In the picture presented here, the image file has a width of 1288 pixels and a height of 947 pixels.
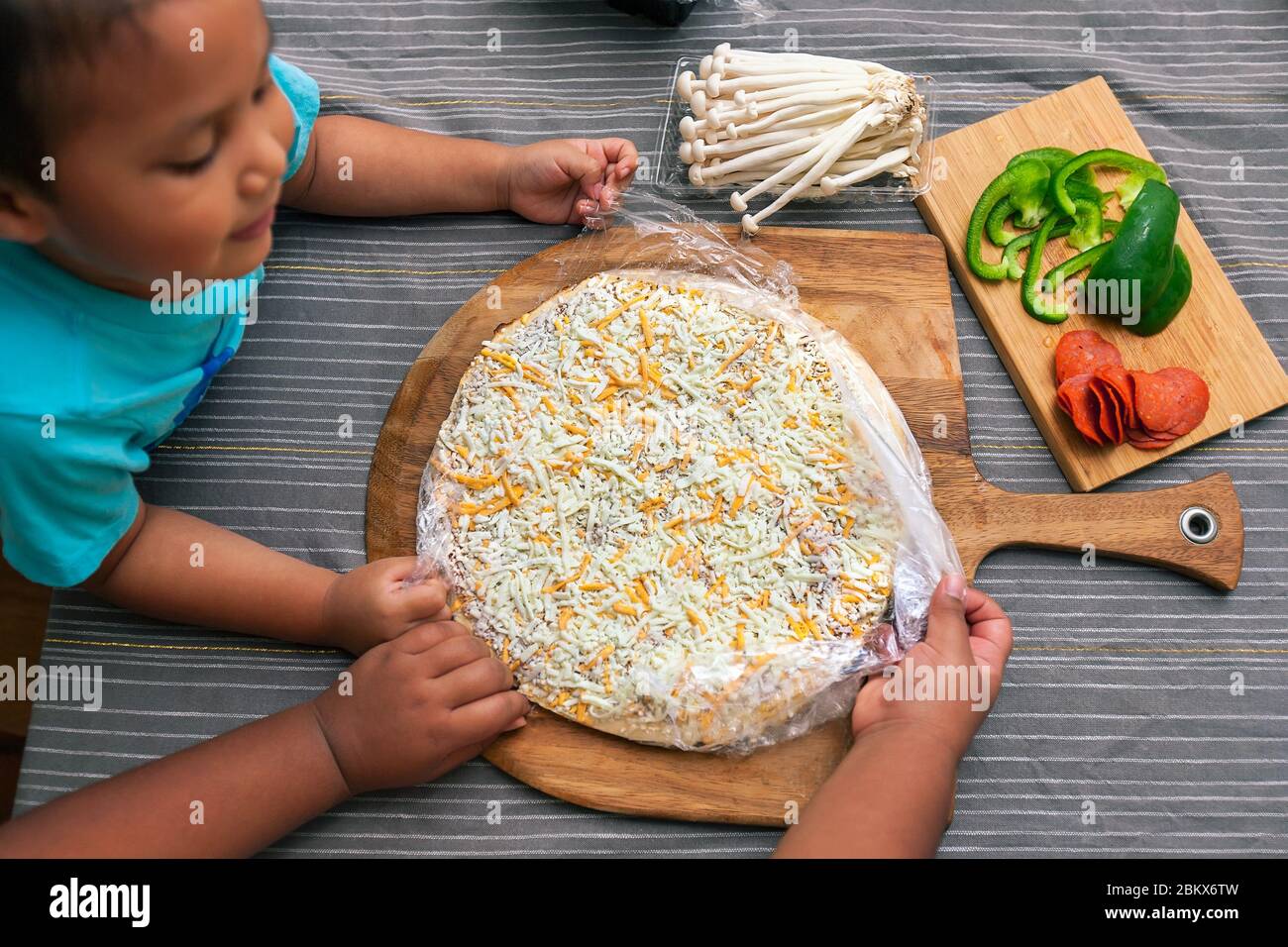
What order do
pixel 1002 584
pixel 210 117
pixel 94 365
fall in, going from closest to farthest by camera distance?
pixel 210 117, pixel 94 365, pixel 1002 584

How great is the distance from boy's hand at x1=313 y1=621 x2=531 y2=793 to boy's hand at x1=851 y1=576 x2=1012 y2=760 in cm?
42

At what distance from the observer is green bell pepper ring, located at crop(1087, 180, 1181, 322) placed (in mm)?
1202

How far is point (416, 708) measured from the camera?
3.59 ft

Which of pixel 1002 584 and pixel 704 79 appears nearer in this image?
pixel 1002 584

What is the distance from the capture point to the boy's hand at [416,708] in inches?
43.1

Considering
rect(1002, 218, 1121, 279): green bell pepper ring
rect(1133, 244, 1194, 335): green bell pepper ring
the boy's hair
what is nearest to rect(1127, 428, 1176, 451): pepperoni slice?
rect(1133, 244, 1194, 335): green bell pepper ring

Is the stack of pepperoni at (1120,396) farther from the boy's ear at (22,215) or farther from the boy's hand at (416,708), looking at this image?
the boy's ear at (22,215)

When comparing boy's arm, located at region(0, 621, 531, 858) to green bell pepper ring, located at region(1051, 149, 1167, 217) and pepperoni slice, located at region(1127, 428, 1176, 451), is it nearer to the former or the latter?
pepperoni slice, located at region(1127, 428, 1176, 451)

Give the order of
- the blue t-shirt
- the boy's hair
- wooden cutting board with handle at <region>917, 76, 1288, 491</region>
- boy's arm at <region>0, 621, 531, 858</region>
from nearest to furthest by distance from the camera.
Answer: the boy's hair < the blue t-shirt < boy's arm at <region>0, 621, 531, 858</region> < wooden cutting board with handle at <region>917, 76, 1288, 491</region>

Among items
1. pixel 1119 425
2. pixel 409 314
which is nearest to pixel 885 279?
pixel 1119 425

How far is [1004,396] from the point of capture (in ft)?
4.26

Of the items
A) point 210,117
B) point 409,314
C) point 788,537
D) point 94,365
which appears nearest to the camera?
point 210,117

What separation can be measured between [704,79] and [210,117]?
786 millimetres
